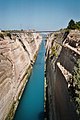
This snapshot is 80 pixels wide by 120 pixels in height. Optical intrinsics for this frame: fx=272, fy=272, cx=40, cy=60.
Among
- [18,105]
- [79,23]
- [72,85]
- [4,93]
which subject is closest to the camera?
[72,85]

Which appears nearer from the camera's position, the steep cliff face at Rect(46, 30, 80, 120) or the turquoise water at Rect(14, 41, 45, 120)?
the steep cliff face at Rect(46, 30, 80, 120)

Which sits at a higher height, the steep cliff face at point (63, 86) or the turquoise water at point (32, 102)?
the steep cliff face at point (63, 86)

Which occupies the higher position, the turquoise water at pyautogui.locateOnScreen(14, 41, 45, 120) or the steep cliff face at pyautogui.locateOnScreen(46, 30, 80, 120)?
the steep cliff face at pyautogui.locateOnScreen(46, 30, 80, 120)

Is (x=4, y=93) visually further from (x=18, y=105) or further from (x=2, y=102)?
(x=18, y=105)

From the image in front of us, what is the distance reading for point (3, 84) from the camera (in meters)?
16.5

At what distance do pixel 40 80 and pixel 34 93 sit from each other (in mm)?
5585

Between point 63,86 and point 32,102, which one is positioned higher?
point 63,86

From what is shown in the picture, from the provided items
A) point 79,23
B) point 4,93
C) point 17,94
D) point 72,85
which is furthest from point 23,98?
point 79,23

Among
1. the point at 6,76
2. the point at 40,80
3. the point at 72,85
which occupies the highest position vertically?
the point at 72,85

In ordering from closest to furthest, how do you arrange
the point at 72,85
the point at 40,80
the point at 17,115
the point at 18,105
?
the point at 72,85 → the point at 17,115 → the point at 18,105 → the point at 40,80

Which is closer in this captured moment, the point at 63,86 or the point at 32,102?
the point at 63,86

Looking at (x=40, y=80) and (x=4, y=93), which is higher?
(x=4, y=93)

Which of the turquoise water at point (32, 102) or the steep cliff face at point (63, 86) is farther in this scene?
the turquoise water at point (32, 102)

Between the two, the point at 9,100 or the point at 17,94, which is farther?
the point at 17,94
